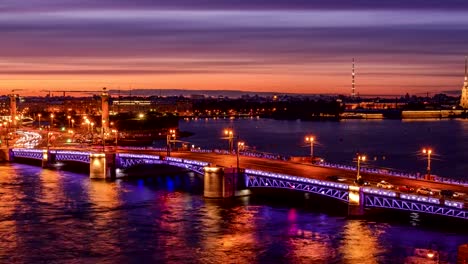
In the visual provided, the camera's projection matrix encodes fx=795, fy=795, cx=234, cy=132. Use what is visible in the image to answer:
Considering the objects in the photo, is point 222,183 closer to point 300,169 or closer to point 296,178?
point 300,169

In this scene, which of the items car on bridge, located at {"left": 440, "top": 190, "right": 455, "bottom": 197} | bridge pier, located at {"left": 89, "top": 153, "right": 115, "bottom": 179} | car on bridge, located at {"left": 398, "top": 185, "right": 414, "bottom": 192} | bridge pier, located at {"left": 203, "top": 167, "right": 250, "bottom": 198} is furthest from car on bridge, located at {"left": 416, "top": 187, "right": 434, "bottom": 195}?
bridge pier, located at {"left": 89, "top": 153, "right": 115, "bottom": 179}

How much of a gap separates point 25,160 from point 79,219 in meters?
29.0

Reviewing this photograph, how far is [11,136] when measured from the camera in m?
83.7

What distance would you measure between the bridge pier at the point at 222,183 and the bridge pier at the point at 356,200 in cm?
811

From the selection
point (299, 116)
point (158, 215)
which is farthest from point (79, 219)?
point (299, 116)

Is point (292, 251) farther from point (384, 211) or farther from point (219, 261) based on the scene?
point (384, 211)

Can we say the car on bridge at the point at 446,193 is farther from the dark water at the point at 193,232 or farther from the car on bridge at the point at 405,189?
the car on bridge at the point at 405,189

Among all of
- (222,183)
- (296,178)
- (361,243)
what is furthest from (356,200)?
(222,183)

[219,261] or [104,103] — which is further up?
[104,103]

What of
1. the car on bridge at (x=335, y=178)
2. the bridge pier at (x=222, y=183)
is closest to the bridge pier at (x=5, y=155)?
the bridge pier at (x=222, y=183)

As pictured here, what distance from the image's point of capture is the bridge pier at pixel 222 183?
3925cm

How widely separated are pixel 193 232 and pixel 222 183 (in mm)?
8292

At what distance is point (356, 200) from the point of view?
32750 mm

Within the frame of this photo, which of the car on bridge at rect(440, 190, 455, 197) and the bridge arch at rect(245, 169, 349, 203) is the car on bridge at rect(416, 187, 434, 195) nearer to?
the car on bridge at rect(440, 190, 455, 197)
